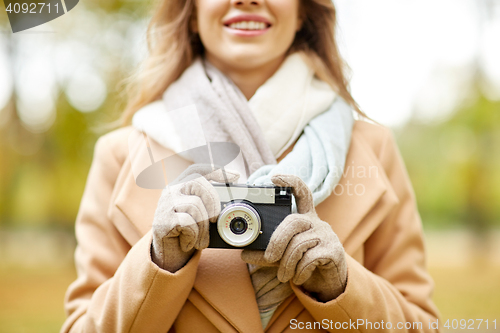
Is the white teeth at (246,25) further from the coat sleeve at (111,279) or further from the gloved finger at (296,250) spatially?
the gloved finger at (296,250)

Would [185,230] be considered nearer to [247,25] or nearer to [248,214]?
[248,214]

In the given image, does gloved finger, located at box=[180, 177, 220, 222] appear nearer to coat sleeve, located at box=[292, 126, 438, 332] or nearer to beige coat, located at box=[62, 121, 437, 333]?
beige coat, located at box=[62, 121, 437, 333]

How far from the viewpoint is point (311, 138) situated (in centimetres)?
121

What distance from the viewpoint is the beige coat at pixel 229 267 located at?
1.00 meters

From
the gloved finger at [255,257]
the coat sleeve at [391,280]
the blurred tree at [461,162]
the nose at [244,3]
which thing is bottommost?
the blurred tree at [461,162]

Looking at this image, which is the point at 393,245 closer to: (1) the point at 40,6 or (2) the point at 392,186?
(2) the point at 392,186

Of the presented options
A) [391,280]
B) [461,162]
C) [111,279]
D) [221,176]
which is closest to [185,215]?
[221,176]

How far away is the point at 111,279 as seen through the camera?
3.59 ft

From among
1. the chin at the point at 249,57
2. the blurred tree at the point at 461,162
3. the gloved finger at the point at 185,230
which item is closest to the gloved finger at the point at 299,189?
Answer: the gloved finger at the point at 185,230

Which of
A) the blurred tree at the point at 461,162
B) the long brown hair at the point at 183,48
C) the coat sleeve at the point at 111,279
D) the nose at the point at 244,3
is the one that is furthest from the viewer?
the blurred tree at the point at 461,162

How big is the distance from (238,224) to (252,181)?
17 cm

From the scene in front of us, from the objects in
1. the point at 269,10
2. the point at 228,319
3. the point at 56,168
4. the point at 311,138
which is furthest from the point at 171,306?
the point at 56,168

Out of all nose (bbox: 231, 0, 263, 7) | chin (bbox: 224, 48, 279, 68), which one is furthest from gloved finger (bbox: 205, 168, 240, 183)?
nose (bbox: 231, 0, 263, 7)

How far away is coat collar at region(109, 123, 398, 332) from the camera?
1.06 metres
